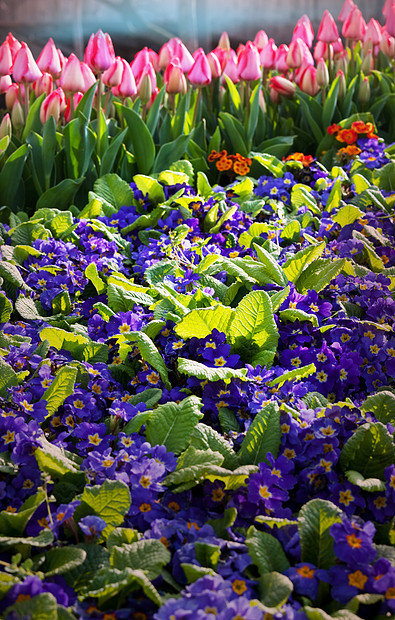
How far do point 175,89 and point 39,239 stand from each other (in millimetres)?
1065

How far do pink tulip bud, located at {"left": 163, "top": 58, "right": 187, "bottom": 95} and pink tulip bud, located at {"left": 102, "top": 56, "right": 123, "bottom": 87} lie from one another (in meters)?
0.20

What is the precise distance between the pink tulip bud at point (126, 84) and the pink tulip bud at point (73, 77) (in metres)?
0.14

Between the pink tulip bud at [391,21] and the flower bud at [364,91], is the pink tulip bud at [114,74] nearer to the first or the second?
the flower bud at [364,91]

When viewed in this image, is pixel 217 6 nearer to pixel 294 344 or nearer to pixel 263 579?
pixel 294 344

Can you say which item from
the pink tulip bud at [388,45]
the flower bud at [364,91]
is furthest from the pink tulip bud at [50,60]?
the pink tulip bud at [388,45]

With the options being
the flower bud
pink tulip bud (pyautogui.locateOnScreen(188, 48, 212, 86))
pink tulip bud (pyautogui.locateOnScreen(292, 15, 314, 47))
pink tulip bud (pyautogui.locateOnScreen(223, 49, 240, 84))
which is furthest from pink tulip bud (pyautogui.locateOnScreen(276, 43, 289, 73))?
pink tulip bud (pyautogui.locateOnScreen(188, 48, 212, 86))

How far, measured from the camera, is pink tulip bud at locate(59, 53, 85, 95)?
8.11 feet

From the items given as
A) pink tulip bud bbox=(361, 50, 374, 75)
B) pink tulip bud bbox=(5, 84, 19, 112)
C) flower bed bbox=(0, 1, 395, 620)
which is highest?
pink tulip bud bbox=(361, 50, 374, 75)

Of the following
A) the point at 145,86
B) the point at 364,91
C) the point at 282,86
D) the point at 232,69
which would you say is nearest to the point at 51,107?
the point at 145,86

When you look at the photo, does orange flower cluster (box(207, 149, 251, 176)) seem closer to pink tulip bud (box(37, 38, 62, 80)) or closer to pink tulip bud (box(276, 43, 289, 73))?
pink tulip bud (box(37, 38, 62, 80))

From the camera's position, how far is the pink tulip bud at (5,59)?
244cm

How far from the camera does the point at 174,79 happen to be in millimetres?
2627

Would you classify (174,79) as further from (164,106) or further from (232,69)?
(232,69)

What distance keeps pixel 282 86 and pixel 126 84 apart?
813mm
